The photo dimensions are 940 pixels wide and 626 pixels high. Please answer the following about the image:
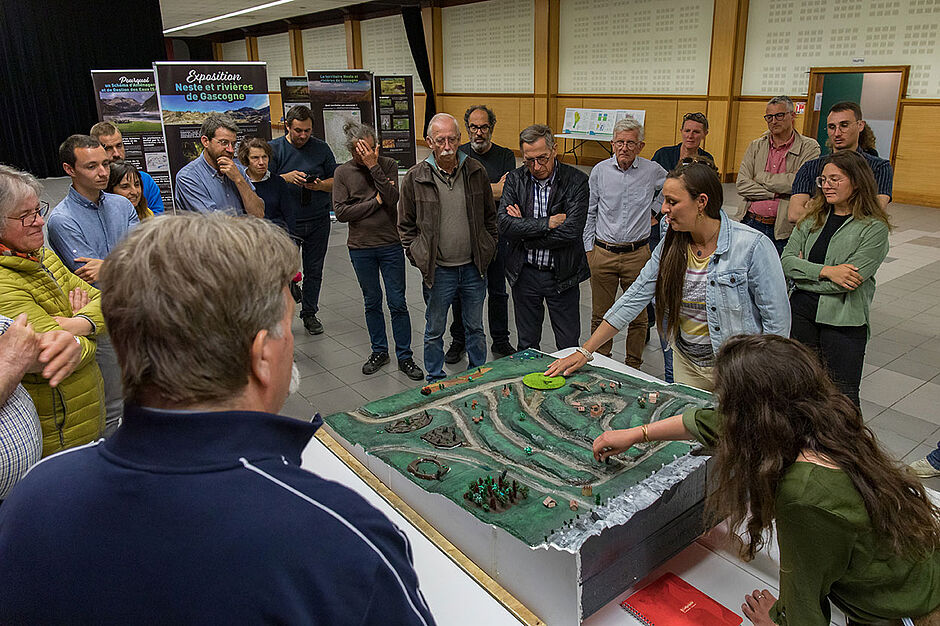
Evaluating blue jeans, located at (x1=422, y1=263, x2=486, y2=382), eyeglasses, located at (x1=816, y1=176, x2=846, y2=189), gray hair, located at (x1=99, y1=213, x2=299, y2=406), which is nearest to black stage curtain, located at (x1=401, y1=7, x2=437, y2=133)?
blue jeans, located at (x1=422, y1=263, x2=486, y2=382)

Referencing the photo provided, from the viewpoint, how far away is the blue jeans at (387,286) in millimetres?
4262

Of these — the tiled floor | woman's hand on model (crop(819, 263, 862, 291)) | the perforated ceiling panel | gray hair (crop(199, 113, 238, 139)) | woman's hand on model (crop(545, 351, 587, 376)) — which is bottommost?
the tiled floor

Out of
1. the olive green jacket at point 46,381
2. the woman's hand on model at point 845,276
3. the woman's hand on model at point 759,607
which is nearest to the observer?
the woman's hand on model at point 759,607

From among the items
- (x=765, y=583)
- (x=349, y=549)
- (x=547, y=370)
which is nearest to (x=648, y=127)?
(x=547, y=370)

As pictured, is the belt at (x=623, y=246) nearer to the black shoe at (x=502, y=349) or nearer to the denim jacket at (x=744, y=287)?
the black shoe at (x=502, y=349)

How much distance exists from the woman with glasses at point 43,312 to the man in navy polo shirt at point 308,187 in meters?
2.81

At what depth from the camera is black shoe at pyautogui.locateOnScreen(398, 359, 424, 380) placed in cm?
422

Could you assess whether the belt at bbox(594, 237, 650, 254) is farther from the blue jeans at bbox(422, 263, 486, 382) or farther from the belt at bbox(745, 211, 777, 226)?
the belt at bbox(745, 211, 777, 226)

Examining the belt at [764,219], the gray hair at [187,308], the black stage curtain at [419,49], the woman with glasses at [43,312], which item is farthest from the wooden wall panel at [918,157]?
the gray hair at [187,308]

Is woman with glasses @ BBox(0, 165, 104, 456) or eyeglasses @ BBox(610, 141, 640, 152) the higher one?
eyeglasses @ BBox(610, 141, 640, 152)

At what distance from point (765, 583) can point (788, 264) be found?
5.90 feet

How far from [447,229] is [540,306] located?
0.71 metres

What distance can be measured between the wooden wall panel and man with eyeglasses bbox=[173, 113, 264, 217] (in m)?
9.10

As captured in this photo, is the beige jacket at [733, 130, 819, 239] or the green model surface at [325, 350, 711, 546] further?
the beige jacket at [733, 130, 819, 239]
